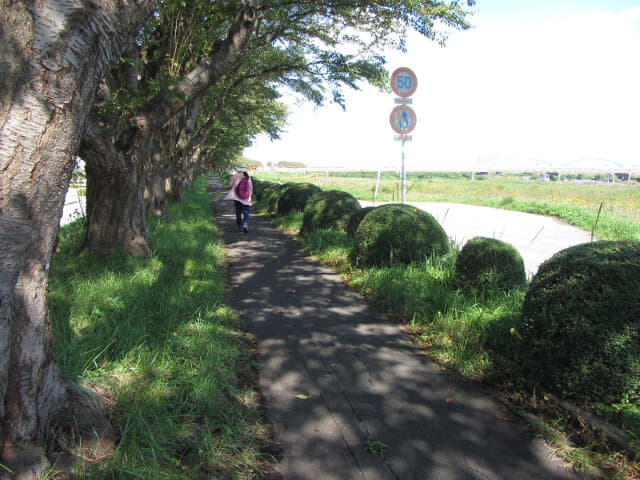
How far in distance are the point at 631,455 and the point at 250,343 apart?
295 cm

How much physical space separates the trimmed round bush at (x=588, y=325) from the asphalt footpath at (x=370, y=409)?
0.48 m

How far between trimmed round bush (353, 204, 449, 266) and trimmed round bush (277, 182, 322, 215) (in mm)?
6813

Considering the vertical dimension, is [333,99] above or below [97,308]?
above

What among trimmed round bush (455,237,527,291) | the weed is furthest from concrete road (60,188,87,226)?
trimmed round bush (455,237,527,291)

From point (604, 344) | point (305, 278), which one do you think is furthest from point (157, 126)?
point (604, 344)

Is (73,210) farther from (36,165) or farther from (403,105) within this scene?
(36,165)

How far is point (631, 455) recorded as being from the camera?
2.20 m

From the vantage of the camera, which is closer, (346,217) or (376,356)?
(376,356)

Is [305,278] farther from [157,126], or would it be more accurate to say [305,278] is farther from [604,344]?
[604,344]

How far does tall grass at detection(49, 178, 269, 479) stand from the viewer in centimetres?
218

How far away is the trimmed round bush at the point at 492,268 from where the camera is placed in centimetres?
439

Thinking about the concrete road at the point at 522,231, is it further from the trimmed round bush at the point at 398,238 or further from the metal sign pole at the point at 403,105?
the metal sign pole at the point at 403,105

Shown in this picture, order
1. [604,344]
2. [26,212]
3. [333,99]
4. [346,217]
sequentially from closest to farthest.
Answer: [26,212], [604,344], [346,217], [333,99]

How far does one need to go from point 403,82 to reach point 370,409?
232 inches
